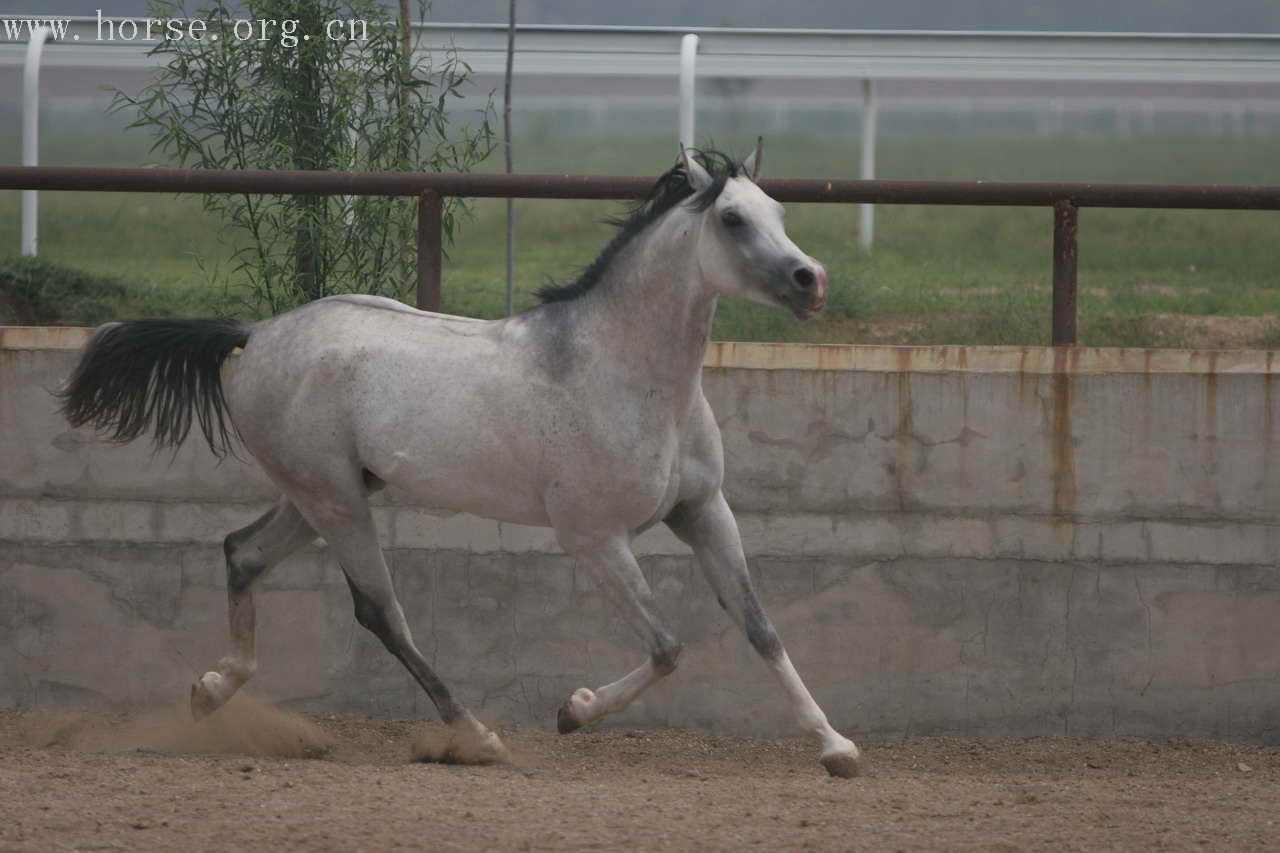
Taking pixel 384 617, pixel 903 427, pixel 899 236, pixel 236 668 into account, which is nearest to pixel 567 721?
pixel 384 617

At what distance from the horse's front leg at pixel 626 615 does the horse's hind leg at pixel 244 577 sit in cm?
121

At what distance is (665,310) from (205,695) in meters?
2.19

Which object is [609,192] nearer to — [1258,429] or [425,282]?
[425,282]

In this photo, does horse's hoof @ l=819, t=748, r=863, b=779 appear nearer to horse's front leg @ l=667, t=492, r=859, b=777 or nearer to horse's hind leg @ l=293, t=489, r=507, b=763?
horse's front leg @ l=667, t=492, r=859, b=777

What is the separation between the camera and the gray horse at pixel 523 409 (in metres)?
5.38

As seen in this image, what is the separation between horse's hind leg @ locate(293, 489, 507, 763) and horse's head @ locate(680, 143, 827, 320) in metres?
1.54

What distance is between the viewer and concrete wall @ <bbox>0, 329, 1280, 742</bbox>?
671 cm

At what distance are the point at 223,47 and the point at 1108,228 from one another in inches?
534

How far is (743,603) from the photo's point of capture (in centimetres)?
556

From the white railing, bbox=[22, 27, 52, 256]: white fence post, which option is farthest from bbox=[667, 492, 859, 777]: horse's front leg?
the white railing

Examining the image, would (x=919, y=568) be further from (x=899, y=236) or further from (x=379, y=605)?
(x=899, y=236)

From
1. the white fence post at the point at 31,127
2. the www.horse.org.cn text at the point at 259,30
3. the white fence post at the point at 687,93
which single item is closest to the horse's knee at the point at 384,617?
the www.horse.org.cn text at the point at 259,30

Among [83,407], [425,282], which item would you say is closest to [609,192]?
[425,282]

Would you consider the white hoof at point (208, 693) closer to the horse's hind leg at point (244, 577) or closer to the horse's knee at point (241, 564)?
the horse's hind leg at point (244, 577)
